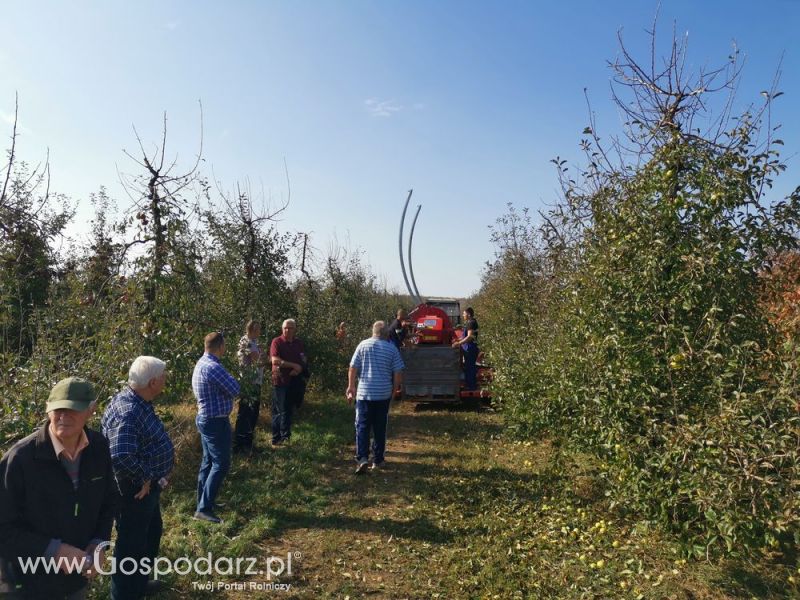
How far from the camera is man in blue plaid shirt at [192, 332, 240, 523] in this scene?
4789 mm

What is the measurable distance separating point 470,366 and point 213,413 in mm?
6694

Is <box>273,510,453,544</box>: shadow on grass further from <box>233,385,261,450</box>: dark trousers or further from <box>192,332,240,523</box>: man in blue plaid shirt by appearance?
<box>233,385,261,450</box>: dark trousers

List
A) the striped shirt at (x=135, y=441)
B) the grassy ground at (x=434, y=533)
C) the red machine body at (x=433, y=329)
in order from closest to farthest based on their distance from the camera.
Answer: the striped shirt at (x=135, y=441) → the grassy ground at (x=434, y=533) → the red machine body at (x=433, y=329)

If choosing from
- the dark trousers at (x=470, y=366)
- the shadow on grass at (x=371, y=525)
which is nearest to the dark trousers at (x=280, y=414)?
the shadow on grass at (x=371, y=525)

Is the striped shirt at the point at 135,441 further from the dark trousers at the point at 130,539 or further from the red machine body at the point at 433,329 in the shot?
the red machine body at the point at 433,329

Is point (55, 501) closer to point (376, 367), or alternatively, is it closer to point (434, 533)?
point (434, 533)

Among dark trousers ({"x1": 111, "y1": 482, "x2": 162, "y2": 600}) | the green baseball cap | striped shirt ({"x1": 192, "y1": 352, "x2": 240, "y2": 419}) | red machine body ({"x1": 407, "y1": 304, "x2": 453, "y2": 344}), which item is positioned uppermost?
red machine body ({"x1": 407, "y1": 304, "x2": 453, "y2": 344})

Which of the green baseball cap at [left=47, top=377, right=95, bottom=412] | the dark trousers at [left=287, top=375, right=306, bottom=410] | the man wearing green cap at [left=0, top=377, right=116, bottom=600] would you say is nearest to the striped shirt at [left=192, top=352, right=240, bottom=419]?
the man wearing green cap at [left=0, top=377, right=116, bottom=600]

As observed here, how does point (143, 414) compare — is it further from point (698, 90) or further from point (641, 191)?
point (698, 90)

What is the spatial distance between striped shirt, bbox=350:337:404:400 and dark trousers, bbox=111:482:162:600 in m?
3.08

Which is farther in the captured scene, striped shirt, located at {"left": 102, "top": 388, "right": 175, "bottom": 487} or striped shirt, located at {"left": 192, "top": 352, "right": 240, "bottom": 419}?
striped shirt, located at {"left": 192, "top": 352, "right": 240, "bottom": 419}

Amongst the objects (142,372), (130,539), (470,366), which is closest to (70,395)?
(142,372)

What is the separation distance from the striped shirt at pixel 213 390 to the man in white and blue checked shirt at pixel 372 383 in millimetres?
1886

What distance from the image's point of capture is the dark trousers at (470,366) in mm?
10648
